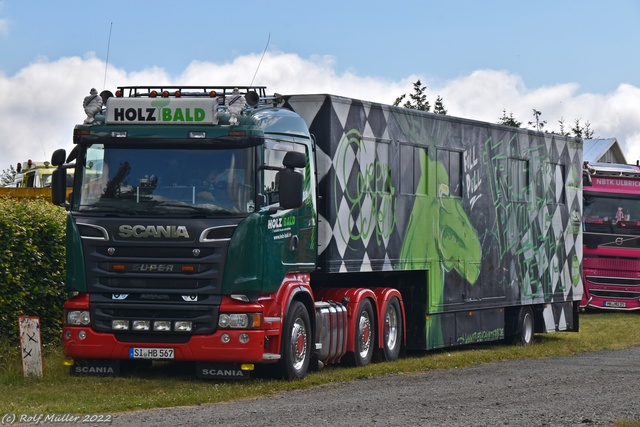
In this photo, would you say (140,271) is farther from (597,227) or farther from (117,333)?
(597,227)

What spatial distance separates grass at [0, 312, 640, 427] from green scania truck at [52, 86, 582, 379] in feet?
0.95

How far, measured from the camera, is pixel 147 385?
1469cm

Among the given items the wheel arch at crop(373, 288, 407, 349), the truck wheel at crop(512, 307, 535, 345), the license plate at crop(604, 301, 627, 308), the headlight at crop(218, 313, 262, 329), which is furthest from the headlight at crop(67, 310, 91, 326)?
the license plate at crop(604, 301, 627, 308)

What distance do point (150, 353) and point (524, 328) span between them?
10.5 metres

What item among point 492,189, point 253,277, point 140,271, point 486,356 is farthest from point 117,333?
point 492,189

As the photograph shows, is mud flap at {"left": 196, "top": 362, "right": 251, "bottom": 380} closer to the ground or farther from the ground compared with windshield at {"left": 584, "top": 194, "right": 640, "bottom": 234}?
closer to the ground

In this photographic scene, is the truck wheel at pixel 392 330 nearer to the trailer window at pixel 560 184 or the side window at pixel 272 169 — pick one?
the side window at pixel 272 169

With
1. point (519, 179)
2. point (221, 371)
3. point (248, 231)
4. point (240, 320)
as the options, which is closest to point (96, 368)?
point (221, 371)

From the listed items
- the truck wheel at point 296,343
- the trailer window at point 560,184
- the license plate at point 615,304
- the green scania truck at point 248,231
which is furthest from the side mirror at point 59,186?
the license plate at point 615,304

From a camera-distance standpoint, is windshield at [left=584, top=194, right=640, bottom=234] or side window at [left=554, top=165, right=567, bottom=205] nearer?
side window at [left=554, top=165, right=567, bottom=205]

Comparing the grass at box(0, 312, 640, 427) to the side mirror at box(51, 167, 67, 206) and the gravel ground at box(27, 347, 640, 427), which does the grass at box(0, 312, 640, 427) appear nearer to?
the gravel ground at box(27, 347, 640, 427)

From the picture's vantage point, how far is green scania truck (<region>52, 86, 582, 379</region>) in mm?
14633

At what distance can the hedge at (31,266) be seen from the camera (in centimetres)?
1681

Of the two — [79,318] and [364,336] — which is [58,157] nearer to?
[79,318]
